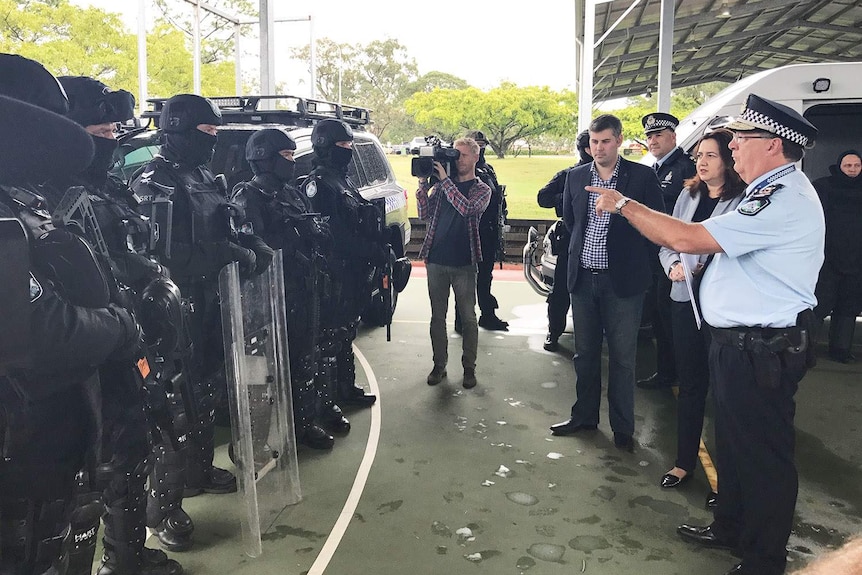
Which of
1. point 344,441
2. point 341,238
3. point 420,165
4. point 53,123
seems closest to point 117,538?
point 53,123

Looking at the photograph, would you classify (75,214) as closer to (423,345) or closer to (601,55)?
(423,345)

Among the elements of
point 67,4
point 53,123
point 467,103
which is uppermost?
point 67,4

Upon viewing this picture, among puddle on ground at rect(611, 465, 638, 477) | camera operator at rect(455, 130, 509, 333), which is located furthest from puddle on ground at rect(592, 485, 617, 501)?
camera operator at rect(455, 130, 509, 333)

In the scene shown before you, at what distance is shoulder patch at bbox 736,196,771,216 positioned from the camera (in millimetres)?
2479

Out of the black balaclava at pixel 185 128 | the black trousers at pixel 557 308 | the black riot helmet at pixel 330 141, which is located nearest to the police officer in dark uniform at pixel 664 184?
the black trousers at pixel 557 308

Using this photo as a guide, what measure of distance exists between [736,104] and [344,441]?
4029 mm

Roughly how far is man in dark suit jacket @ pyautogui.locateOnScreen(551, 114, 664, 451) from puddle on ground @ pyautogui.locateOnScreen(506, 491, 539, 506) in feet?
2.95

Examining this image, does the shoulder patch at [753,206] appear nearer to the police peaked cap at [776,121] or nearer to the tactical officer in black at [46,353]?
the police peaked cap at [776,121]

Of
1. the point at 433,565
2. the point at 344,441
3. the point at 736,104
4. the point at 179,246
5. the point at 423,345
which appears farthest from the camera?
the point at 423,345

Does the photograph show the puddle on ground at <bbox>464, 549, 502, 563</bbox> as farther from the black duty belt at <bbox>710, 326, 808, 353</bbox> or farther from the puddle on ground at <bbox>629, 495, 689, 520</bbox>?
the black duty belt at <bbox>710, 326, 808, 353</bbox>

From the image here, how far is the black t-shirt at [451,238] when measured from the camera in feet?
16.7

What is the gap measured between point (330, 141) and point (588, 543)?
282 cm

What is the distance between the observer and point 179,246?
3209 millimetres

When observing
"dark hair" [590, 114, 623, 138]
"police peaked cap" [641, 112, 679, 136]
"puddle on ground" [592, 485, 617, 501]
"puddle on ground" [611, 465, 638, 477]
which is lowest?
"puddle on ground" [592, 485, 617, 501]
